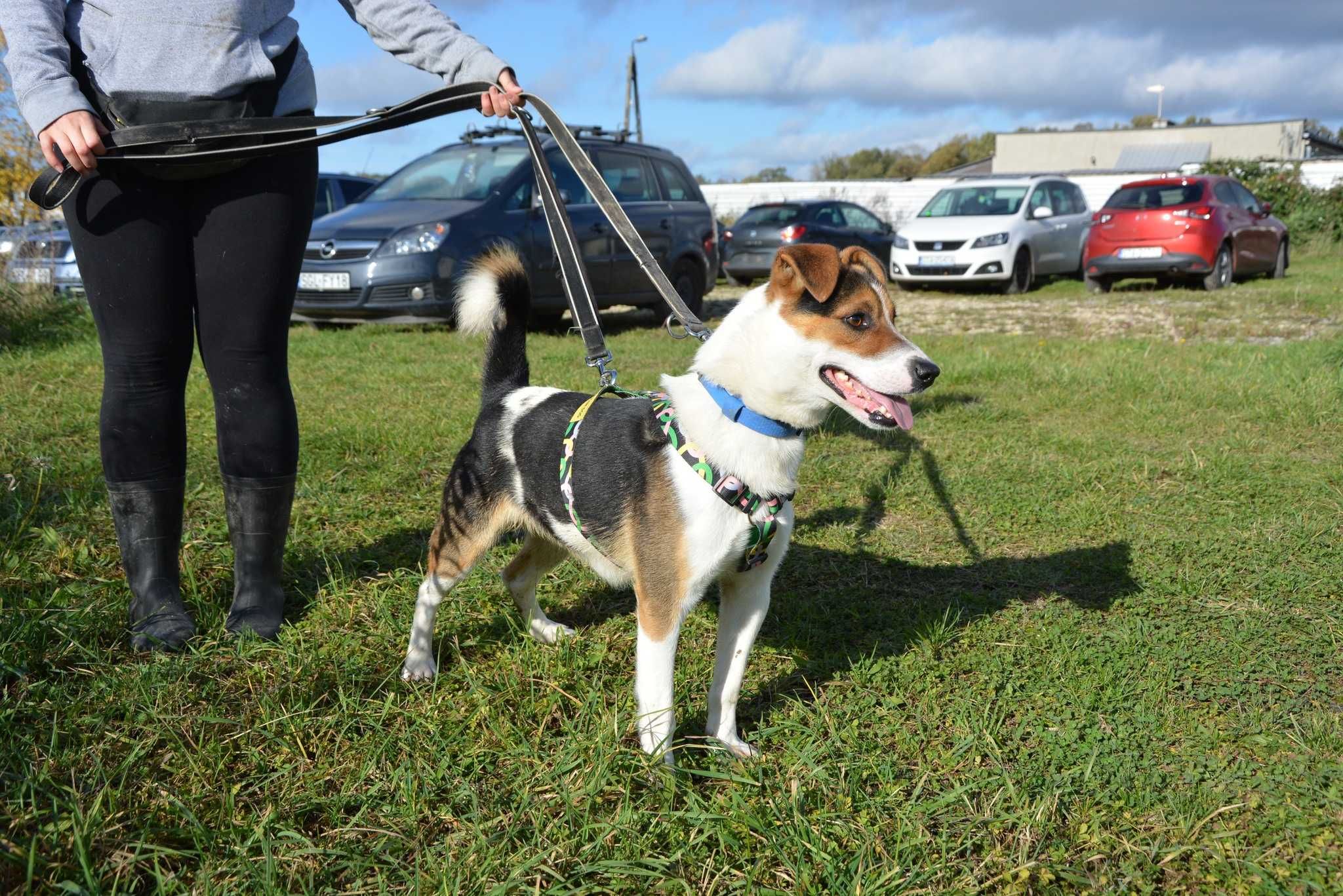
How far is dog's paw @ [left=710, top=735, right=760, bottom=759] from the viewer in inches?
101

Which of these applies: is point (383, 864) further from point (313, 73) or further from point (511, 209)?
point (511, 209)

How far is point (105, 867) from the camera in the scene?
1.94m

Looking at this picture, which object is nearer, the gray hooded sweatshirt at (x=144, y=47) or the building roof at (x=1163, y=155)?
the gray hooded sweatshirt at (x=144, y=47)

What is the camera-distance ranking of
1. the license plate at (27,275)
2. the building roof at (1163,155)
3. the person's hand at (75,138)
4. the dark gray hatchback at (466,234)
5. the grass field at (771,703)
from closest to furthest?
the grass field at (771,703) → the person's hand at (75,138) → the license plate at (27,275) → the dark gray hatchback at (466,234) → the building roof at (1163,155)

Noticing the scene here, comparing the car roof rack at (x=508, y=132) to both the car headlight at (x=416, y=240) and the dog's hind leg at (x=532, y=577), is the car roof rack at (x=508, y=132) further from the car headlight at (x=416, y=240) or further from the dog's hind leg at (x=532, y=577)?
the dog's hind leg at (x=532, y=577)

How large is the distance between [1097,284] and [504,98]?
14167 millimetres

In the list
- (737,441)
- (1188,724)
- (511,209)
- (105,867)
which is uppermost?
(511,209)

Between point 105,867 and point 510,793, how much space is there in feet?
2.73

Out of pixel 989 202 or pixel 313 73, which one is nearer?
pixel 313 73

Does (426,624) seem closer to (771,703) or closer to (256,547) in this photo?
(256,547)

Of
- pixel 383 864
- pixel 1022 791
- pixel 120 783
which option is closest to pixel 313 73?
pixel 120 783

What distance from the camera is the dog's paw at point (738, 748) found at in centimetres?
256

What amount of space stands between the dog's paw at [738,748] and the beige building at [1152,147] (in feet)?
143

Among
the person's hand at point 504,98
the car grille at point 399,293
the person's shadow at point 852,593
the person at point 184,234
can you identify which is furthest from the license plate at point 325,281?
the person's hand at point 504,98
